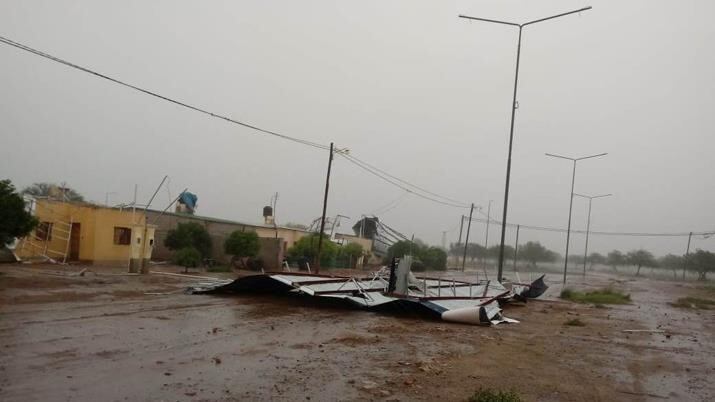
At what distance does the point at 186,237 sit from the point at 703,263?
72406mm

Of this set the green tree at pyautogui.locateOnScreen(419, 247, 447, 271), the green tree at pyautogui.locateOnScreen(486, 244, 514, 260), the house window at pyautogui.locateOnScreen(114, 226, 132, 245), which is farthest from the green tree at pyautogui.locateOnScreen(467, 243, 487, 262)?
the house window at pyautogui.locateOnScreen(114, 226, 132, 245)

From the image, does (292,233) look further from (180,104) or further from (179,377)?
(179,377)

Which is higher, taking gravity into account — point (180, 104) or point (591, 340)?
point (180, 104)

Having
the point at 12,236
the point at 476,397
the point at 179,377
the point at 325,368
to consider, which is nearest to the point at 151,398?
the point at 179,377

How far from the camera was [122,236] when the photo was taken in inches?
1085

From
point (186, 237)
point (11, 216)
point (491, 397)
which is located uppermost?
point (11, 216)

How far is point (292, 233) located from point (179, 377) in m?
37.4

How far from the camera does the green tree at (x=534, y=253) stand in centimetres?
10840

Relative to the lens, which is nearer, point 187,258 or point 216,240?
point 187,258

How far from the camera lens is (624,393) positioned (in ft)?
24.2

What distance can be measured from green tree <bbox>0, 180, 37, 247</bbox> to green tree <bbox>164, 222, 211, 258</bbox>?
11000mm

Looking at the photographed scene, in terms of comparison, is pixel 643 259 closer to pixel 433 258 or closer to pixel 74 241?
pixel 433 258

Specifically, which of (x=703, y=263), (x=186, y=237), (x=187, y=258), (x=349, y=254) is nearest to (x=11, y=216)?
(x=187, y=258)

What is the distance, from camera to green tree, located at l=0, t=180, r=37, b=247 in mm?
18094
